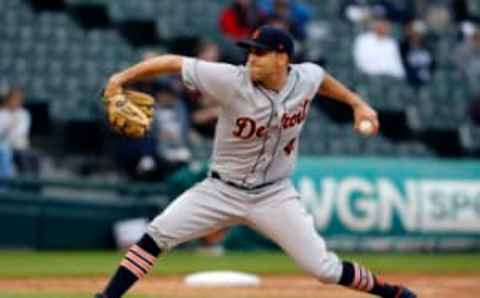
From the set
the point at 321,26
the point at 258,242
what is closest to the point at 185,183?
the point at 258,242

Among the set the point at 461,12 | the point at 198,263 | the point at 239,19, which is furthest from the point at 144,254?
the point at 461,12

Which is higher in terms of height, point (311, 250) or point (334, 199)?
point (311, 250)

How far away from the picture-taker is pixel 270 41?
869 cm

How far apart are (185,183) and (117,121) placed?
8224 mm

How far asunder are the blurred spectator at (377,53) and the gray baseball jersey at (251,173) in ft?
35.5

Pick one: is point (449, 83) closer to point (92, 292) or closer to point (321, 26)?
point (321, 26)

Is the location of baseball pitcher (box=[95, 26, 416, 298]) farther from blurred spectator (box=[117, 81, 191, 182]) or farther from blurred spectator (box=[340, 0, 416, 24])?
blurred spectator (box=[340, 0, 416, 24])

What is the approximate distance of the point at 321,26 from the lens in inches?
810

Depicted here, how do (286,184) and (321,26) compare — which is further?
(321,26)

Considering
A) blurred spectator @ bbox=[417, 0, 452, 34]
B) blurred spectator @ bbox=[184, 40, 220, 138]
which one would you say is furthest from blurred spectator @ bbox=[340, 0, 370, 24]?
blurred spectator @ bbox=[184, 40, 220, 138]

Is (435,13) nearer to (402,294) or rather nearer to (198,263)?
(198,263)

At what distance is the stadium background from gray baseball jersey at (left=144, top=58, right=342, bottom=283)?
17.0 feet

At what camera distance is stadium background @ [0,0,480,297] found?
1661cm

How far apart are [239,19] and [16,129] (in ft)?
11.5
